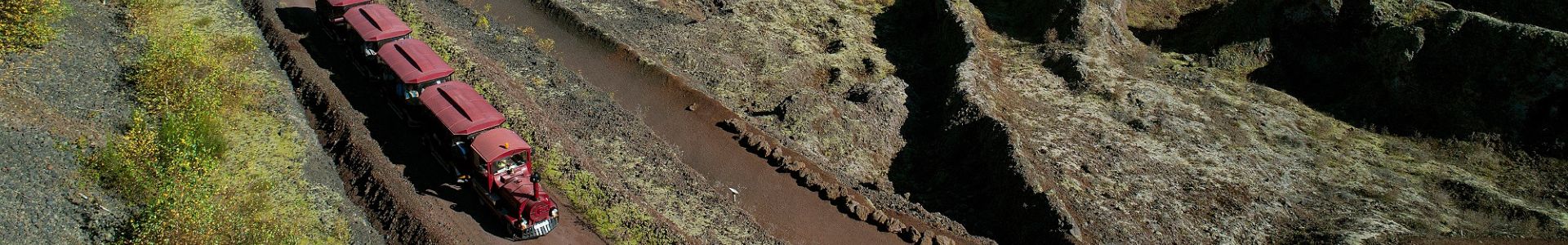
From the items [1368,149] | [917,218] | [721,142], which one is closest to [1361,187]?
[1368,149]

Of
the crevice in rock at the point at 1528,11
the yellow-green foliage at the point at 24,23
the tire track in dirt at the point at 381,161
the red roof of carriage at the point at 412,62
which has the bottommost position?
the tire track in dirt at the point at 381,161

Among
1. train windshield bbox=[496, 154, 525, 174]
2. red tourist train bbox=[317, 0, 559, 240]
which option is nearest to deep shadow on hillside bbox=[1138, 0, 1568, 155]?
train windshield bbox=[496, 154, 525, 174]

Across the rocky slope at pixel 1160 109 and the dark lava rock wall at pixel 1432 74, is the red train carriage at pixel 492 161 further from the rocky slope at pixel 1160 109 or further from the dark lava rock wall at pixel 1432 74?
the dark lava rock wall at pixel 1432 74

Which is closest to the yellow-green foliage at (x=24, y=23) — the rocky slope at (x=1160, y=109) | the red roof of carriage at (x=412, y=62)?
the red roof of carriage at (x=412, y=62)

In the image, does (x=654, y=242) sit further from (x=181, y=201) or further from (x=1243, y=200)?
(x=1243, y=200)

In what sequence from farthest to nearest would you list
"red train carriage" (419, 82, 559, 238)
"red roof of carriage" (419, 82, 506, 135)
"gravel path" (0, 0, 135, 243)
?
"red roof of carriage" (419, 82, 506, 135)
"red train carriage" (419, 82, 559, 238)
"gravel path" (0, 0, 135, 243)

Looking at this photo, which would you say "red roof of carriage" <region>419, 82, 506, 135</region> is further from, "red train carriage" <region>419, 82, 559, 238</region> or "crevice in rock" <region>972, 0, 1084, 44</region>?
"crevice in rock" <region>972, 0, 1084, 44</region>
